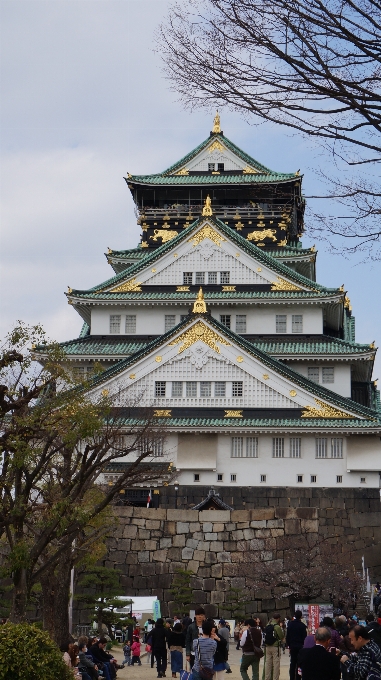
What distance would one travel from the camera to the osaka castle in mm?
46469

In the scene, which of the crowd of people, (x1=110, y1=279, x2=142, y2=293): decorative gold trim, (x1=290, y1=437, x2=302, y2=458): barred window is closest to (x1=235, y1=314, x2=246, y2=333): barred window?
(x1=110, y1=279, x2=142, y2=293): decorative gold trim

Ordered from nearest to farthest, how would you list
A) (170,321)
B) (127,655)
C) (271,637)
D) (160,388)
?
(271,637) → (127,655) → (160,388) → (170,321)

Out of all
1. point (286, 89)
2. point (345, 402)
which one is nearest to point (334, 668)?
point (286, 89)

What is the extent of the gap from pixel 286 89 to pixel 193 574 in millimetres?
27013

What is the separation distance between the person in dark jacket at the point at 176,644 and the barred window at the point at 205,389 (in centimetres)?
2384

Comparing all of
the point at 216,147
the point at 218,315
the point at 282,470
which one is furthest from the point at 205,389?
the point at 216,147

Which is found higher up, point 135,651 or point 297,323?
point 297,323

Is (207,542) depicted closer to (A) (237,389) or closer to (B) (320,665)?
(A) (237,389)

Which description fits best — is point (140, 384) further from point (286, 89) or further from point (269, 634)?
point (286, 89)

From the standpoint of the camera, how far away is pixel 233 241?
53.1 m

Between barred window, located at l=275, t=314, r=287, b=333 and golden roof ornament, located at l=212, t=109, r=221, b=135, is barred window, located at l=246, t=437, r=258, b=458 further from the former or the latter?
golden roof ornament, located at l=212, t=109, r=221, b=135

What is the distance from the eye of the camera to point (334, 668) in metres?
13.2

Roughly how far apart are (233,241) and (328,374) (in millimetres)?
7750

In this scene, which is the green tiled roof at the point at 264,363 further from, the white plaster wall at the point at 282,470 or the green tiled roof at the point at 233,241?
the green tiled roof at the point at 233,241
